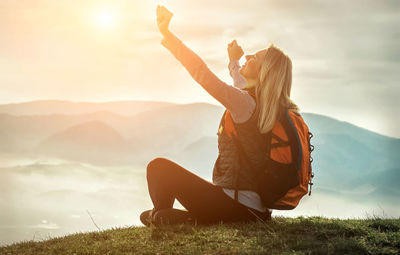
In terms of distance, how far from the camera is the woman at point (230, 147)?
5.28 metres

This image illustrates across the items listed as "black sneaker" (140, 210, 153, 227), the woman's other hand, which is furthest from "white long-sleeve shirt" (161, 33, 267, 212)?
"black sneaker" (140, 210, 153, 227)

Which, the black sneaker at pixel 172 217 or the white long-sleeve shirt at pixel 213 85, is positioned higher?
the white long-sleeve shirt at pixel 213 85

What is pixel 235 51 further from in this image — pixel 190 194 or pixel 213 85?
pixel 190 194

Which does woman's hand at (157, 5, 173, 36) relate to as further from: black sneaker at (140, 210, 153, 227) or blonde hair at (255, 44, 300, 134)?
black sneaker at (140, 210, 153, 227)

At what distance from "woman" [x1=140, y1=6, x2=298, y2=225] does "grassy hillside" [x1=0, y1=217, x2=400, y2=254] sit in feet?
0.72

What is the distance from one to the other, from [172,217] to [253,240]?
4.21ft

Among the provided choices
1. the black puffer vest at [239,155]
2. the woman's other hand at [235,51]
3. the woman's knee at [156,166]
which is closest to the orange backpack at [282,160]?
the black puffer vest at [239,155]

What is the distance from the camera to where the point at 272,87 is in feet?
18.1

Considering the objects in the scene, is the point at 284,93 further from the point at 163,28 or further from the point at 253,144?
the point at 163,28

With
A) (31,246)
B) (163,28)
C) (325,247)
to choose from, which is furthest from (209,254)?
(31,246)

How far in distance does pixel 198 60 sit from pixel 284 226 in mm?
2844

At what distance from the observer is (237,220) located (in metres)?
6.24

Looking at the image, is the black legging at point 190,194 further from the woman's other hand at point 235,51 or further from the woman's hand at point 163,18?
the woman's other hand at point 235,51

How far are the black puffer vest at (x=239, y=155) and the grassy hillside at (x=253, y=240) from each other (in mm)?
734
